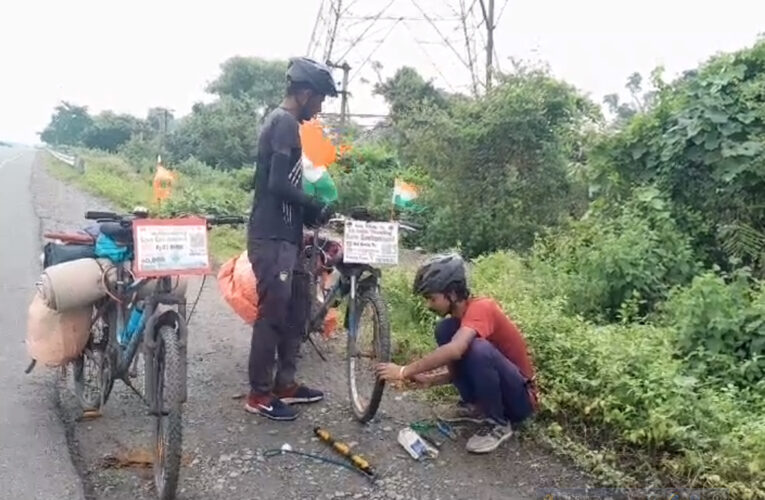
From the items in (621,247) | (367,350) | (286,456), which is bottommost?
(286,456)

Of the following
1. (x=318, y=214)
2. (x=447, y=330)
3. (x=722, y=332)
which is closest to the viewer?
(x=447, y=330)

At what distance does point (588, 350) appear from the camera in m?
4.65

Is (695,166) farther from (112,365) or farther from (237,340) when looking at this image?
(112,365)

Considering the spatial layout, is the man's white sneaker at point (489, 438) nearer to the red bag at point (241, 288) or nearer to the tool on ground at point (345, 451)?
the tool on ground at point (345, 451)

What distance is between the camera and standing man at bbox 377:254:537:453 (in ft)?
12.7

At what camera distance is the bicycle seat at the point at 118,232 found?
4035 mm

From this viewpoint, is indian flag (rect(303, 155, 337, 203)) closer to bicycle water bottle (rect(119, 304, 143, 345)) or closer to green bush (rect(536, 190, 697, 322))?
bicycle water bottle (rect(119, 304, 143, 345))

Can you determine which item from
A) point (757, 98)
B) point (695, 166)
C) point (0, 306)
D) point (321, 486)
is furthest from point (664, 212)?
point (0, 306)

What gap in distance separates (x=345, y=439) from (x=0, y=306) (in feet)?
15.1

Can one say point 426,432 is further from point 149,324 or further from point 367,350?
point 149,324

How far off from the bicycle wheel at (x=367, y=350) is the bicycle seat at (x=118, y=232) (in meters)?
1.41

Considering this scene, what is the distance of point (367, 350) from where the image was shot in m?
4.67

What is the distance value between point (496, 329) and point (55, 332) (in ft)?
8.35

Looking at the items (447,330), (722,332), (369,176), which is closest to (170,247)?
(447,330)
